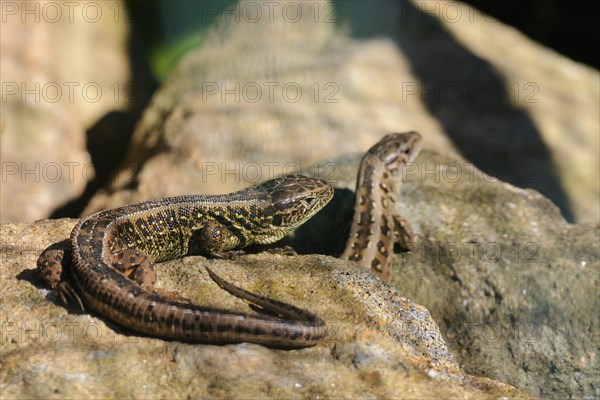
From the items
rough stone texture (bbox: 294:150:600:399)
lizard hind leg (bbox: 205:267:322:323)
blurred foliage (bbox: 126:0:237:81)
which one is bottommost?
rough stone texture (bbox: 294:150:600:399)

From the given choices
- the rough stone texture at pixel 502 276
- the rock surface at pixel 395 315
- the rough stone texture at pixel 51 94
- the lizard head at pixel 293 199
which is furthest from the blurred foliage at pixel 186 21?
the lizard head at pixel 293 199

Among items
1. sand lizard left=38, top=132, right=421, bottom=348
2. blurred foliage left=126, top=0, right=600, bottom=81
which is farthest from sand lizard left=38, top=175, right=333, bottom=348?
blurred foliage left=126, top=0, right=600, bottom=81

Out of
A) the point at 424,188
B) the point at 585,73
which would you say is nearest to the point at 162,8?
the point at 424,188

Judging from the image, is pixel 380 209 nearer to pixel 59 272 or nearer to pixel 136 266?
pixel 136 266

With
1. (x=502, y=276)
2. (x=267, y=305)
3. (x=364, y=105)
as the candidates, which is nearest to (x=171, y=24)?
(x=364, y=105)

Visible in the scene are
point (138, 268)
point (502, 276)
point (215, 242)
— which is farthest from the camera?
point (502, 276)

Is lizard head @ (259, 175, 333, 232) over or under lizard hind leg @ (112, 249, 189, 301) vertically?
over

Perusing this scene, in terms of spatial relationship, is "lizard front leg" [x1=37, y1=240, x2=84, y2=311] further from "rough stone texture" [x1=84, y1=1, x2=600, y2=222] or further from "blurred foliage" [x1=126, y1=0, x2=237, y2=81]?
"blurred foliage" [x1=126, y1=0, x2=237, y2=81]
